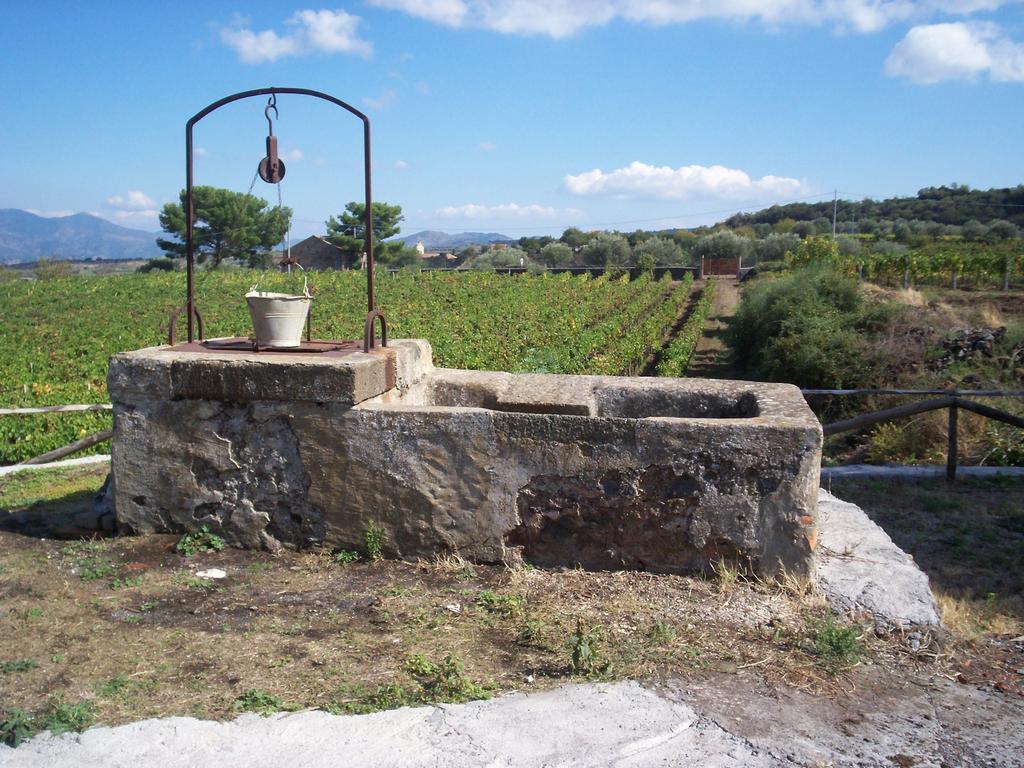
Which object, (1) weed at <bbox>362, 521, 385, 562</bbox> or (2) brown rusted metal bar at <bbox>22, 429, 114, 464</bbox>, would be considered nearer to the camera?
(1) weed at <bbox>362, 521, 385, 562</bbox>

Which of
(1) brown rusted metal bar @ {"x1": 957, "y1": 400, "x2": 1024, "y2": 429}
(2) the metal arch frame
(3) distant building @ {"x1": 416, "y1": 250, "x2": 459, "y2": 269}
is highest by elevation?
(3) distant building @ {"x1": 416, "y1": 250, "x2": 459, "y2": 269}

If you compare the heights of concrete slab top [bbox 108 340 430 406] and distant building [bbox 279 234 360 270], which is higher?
distant building [bbox 279 234 360 270]

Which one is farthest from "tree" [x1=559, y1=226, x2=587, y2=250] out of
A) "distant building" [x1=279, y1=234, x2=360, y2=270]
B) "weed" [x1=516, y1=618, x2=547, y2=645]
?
"weed" [x1=516, y1=618, x2=547, y2=645]

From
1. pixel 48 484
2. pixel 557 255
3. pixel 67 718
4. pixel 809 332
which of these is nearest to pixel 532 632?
pixel 67 718

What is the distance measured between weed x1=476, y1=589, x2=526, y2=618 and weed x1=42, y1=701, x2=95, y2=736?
1.65 m

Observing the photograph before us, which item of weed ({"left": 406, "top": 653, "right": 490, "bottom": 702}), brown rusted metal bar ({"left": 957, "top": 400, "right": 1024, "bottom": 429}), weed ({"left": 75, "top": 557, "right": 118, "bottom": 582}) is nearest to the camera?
weed ({"left": 406, "top": 653, "right": 490, "bottom": 702})

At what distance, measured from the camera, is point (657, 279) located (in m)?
51.2

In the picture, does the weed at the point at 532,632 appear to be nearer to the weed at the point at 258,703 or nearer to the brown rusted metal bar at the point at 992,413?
the weed at the point at 258,703

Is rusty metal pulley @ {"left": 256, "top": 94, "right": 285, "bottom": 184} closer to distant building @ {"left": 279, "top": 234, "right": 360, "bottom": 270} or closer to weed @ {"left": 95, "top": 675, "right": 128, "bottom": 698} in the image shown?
weed @ {"left": 95, "top": 675, "right": 128, "bottom": 698}

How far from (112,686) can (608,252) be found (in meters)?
65.4

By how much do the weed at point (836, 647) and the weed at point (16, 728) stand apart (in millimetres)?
2827

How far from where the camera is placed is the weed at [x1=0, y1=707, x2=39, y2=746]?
2.65m

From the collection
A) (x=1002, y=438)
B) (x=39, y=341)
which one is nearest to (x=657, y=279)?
(x=39, y=341)

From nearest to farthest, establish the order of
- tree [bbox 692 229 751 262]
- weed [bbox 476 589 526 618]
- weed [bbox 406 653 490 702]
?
weed [bbox 406 653 490 702]
weed [bbox 476 589 526 618]
tree [bbox 692 229 751 262]
